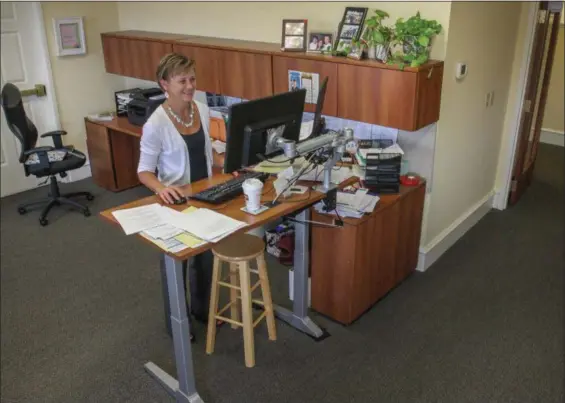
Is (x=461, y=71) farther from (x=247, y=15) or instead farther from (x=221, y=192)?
(x=221, y=192)

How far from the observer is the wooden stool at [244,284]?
249cm

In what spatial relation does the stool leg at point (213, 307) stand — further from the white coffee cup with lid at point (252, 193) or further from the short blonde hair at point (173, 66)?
the short blonde hair at point (173, 66)

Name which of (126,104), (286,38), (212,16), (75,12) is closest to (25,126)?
(126,104)

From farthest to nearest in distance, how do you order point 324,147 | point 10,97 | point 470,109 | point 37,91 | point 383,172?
point 37,91 < point 10,97 < point 470,109 < point 383,172 < point 324,147

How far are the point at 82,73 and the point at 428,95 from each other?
11.2 feet

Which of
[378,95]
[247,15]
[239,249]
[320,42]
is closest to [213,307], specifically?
[239,249]

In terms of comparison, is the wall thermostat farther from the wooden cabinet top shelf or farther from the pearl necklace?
the pearl necklace

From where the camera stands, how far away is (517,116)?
13.6 feet

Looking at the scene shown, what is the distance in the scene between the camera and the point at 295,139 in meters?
2.29

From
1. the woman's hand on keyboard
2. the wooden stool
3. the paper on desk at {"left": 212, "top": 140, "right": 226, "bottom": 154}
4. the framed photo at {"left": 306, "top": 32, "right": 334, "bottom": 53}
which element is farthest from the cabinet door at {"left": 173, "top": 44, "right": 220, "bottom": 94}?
the woman's hand on keyboard

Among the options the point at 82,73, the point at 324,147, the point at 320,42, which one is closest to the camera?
the point at 324,147

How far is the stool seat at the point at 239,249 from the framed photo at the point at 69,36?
310cm

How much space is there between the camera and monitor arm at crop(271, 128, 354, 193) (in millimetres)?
2111

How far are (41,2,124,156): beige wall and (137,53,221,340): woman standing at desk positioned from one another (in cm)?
274
